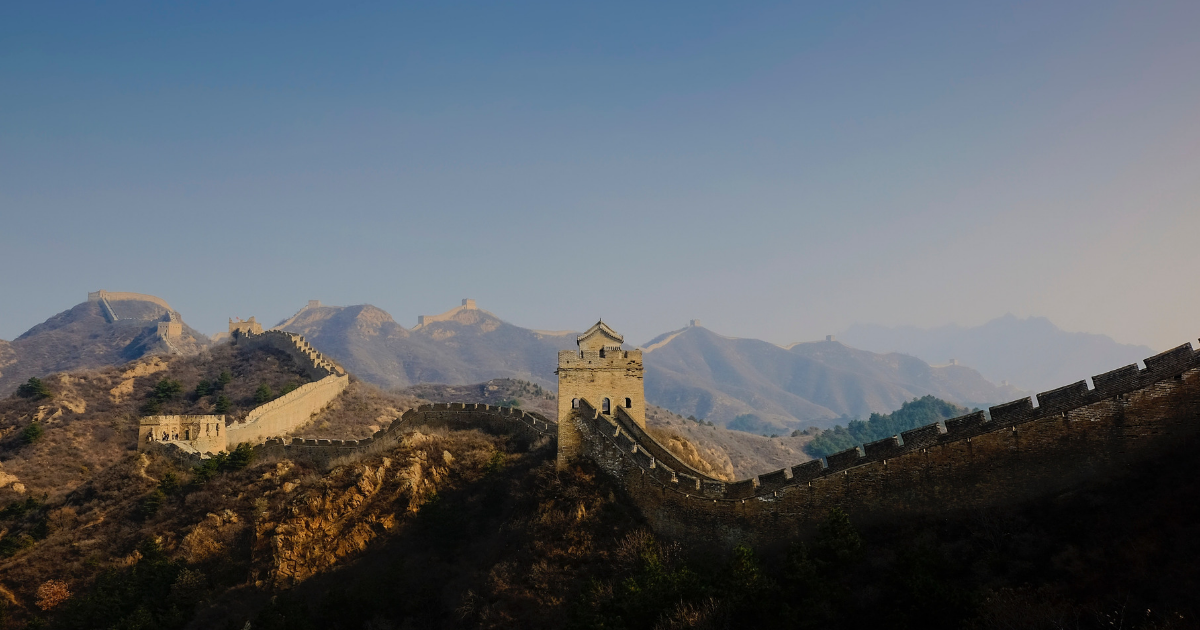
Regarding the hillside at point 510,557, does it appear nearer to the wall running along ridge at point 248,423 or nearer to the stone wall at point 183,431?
the stone wall at point 183,431

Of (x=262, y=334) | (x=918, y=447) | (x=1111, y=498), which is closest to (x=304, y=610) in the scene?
(x=918, y=447)

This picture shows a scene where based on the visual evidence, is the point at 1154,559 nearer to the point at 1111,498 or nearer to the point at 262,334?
the point at 1111,498

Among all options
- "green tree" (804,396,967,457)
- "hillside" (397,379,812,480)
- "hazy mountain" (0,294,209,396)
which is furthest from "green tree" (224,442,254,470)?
"green tree" (804,396,967,457)

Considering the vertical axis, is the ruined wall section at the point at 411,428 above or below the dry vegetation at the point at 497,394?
below

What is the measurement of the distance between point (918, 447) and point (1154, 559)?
569cm

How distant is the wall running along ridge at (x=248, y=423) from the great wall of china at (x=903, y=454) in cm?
2578

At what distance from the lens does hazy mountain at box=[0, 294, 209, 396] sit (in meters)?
118

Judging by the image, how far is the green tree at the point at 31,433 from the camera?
159ft

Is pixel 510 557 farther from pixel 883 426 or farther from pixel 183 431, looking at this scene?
pixel 883 426

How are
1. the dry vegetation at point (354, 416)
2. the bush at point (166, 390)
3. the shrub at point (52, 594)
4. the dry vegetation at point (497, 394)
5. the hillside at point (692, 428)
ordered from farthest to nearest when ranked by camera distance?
1. the dry vegetation at point (497, 394)
2. the hillside at point (692, 428)
3. the bush at point (166, 390)
4. the dry vegetation at point (354, 416)
5. the shrub at point (52, 594)

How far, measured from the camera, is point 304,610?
25.7 metres

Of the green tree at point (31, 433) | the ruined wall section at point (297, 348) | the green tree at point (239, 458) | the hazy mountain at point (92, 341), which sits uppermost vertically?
the hazy mountain at point (92, 341)

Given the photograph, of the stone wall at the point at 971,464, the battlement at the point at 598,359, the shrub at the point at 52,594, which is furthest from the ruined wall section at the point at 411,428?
the stone wall at the point at 971,464

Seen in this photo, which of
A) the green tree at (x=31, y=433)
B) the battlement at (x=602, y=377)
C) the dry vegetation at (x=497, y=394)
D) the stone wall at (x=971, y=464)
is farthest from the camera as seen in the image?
the dry vegetation at (x=497, y=394)
